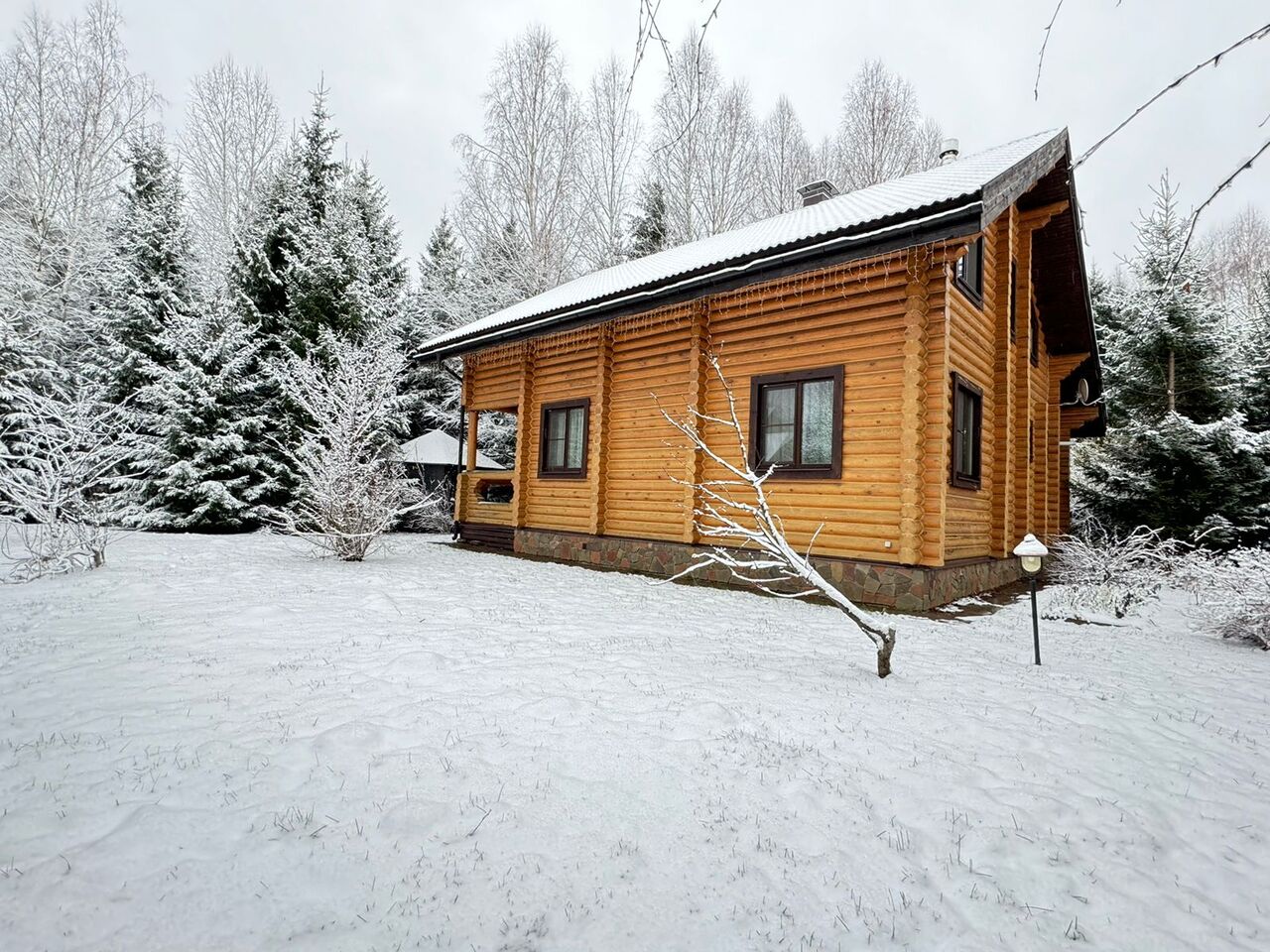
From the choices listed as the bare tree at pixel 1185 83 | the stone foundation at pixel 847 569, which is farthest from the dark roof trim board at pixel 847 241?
the bare tree at pixel 1185 83

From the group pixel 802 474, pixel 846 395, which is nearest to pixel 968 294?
pixel 846 395

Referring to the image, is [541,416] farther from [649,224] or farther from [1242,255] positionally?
[1242,255]

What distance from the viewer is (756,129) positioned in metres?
18.5

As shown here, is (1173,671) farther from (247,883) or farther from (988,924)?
(247,883)

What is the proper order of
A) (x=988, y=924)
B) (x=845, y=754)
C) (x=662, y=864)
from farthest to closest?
(x=845, y=754), (x=662, y=864), (x=988, y=924)

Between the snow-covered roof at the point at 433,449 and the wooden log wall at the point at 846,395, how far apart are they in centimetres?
477

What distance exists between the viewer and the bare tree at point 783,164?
61.0 ft

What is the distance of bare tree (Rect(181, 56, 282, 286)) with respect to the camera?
1797 centimetres

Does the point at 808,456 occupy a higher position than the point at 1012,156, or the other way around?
the point at 1012,156

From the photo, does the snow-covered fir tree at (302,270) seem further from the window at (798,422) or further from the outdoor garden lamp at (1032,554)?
the outdoor garden lamp at (1032,554)

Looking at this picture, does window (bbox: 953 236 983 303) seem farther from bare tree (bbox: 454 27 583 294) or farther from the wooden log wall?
bare tree (bbox: 454 27 583 294)

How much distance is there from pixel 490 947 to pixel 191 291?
16691mm

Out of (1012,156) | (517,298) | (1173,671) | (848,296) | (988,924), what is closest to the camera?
(988,924)

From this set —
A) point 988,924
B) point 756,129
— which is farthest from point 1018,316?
point 756,129
